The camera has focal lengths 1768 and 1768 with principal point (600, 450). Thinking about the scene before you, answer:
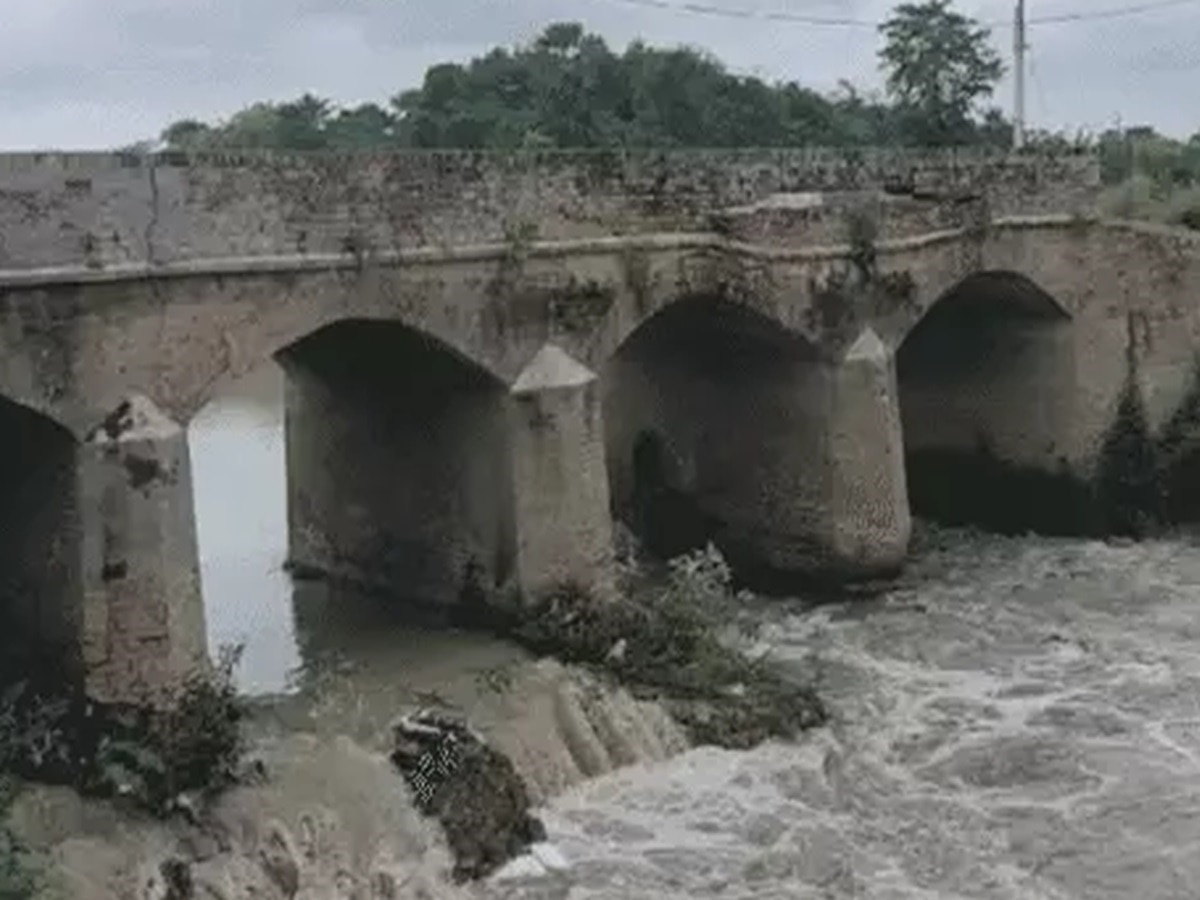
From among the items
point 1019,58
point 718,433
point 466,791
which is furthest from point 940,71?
point 466,791

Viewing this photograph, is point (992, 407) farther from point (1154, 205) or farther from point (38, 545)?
point (38, 545)

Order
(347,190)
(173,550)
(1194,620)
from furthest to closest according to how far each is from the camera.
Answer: (1194,620) → (347,190) → (173,550)

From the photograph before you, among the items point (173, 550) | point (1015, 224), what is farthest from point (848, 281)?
point (173, 550)

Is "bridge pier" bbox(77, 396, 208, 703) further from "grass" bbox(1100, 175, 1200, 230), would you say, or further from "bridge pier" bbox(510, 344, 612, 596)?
"grass" bbox(1100, 175, 1200, 230)

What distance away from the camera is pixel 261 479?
23141 mm

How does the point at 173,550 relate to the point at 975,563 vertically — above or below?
above

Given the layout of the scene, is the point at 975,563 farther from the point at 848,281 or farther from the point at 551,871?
the point at 551,871

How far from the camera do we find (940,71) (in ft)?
93.1

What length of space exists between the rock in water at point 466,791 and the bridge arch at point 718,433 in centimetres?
554

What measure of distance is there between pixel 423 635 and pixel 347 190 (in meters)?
3.91

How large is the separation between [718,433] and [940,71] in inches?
496

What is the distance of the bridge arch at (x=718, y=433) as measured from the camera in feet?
55.5

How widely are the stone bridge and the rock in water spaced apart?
1.61 metres

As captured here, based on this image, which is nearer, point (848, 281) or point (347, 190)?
point (347, 190)
